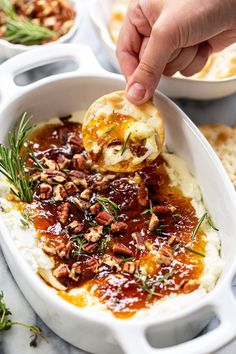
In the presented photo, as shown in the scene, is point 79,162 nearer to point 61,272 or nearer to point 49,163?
point 49,163

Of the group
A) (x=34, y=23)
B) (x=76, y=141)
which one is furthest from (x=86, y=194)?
(x=34, y=23)

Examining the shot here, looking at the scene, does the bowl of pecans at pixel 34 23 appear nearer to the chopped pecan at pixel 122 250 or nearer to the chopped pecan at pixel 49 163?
the chopped pecan at pixel 49 163

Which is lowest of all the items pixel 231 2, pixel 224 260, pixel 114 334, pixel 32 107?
pixel 224 260

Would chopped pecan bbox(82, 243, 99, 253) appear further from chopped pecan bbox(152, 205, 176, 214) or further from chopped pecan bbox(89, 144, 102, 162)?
chopped pecan bbox(89, 144, 102, 162)

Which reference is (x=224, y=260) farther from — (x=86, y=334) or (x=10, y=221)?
(x=10, y=221)

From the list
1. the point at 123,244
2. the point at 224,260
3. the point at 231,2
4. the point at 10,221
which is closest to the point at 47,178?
the point at 10,221

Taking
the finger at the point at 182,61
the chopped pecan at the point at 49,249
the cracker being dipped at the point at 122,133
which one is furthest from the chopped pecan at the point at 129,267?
the finger at the point at 182,61
